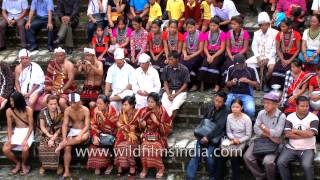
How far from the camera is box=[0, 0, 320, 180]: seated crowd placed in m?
8.02

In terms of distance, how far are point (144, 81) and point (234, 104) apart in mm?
1930

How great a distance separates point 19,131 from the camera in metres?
9.05

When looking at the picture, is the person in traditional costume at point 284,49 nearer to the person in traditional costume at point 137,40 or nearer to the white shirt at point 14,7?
the person in traditional costume at point 137,40

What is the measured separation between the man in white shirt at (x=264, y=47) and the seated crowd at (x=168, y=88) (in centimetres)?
2

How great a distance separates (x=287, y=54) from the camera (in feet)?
30.8

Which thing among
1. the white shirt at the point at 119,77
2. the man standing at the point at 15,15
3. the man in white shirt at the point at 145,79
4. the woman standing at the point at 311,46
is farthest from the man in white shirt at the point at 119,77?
the woman standing at the point at 311,46

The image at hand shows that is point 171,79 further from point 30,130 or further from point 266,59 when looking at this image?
point 30,130

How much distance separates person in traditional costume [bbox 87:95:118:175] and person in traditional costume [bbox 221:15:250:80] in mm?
2151

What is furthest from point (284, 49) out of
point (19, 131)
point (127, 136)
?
point (19, 131)

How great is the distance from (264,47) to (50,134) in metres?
3.85

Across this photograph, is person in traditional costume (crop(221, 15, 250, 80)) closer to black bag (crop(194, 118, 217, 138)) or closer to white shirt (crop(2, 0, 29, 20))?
black bag (crop(194, 118, 217, 138))

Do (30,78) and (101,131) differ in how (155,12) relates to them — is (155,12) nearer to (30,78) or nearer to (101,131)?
(30,78)

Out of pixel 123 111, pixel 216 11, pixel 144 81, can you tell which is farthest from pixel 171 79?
pixel 216 11

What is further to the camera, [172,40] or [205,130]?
[172,40]
